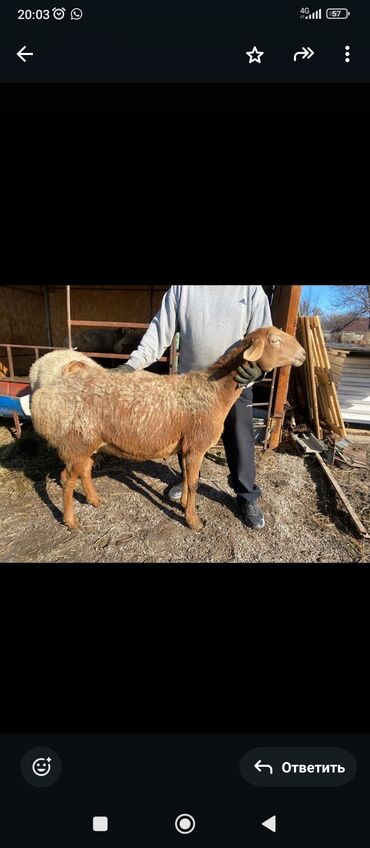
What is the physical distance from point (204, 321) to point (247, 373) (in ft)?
1.83

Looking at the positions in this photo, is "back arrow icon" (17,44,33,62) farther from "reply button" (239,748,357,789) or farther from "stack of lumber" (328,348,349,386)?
"stack of lumber" (328,348,349,386)

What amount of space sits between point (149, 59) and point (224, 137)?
265 mm

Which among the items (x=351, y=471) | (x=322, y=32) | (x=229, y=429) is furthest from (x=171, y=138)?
(x=351, y=471)

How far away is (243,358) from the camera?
2043mm

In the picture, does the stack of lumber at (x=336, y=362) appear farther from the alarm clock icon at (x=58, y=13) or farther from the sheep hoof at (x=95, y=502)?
the alarm clock icon at (x=58, y=13)

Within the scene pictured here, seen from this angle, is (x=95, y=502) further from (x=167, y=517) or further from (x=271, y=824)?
(x=271, y=824)

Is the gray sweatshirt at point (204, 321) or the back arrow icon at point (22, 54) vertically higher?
the back arrow icon at point (22, 54)

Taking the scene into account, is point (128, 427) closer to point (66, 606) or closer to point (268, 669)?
point (66, 606)

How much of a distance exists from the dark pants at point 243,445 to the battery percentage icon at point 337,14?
2115 millimetres

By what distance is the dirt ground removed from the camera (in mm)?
2168

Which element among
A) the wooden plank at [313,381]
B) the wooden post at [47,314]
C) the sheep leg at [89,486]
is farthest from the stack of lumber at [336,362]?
the wooden post at [47,314]

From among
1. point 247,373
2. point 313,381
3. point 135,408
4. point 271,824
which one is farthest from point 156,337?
point 313,381

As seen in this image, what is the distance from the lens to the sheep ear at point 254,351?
6.38 ft

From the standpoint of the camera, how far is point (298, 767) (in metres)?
0.80
